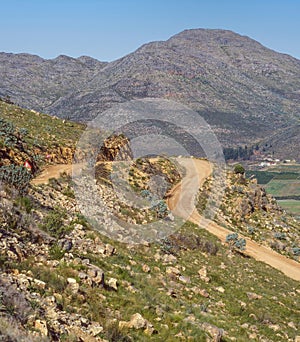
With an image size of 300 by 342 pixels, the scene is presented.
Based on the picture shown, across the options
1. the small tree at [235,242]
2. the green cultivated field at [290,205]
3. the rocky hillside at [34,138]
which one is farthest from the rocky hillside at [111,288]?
the green cultivated field at [290,205]

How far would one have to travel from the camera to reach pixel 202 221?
37.7 meters

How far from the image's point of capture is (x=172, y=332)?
12547mm

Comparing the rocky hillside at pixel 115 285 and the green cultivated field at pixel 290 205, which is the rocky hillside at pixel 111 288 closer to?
the rocky hillside at pixel 115 285

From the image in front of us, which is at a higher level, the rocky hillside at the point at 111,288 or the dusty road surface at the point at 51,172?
the dusty road surface at the point at 51,172

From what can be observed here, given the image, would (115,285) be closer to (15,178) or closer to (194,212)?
(15,178)

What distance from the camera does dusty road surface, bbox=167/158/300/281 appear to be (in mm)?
32594

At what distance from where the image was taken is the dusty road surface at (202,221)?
32594 millimetres

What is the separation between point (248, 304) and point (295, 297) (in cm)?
648

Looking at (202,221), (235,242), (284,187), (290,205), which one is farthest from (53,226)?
(284,187)

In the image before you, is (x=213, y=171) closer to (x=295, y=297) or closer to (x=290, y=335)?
(x=295, y=297)

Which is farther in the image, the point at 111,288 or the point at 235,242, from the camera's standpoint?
the point at 235,242

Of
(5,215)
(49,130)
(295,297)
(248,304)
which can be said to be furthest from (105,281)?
(49,130)

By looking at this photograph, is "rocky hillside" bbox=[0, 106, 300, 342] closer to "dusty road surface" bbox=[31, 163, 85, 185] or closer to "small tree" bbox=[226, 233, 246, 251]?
"dusty road surface" bbox=[31, 163, 85, 185]

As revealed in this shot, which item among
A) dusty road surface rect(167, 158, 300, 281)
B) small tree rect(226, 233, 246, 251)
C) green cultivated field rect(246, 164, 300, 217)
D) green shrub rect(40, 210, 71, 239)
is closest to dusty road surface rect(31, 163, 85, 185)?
green shrub rect(40, 210, 71, 239)
